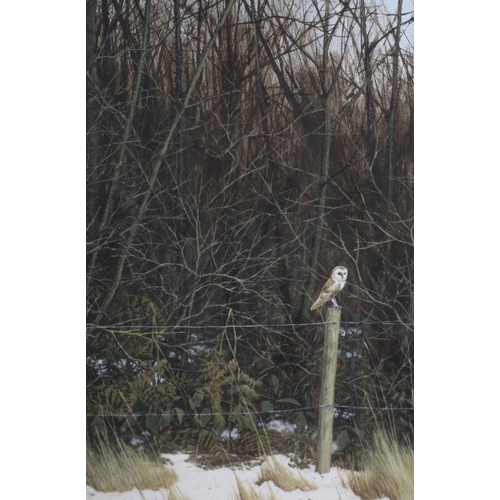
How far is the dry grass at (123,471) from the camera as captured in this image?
432cm

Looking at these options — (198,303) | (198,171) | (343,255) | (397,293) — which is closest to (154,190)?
(198,171)

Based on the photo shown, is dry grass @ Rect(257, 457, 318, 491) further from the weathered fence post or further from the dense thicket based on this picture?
the dense thicket

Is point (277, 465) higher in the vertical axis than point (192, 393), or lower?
lower

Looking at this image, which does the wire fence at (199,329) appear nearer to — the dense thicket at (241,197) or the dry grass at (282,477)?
the dense thicket at (241,197)

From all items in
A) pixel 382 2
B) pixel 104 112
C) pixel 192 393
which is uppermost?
pixel 382 2

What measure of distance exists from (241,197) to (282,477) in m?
1.51

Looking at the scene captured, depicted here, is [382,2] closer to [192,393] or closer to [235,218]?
[235,218]

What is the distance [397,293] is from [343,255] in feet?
1.18

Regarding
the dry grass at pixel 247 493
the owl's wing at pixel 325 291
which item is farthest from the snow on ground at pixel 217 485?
the owl's wing at pixel 325 291

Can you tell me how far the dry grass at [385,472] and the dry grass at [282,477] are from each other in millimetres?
213

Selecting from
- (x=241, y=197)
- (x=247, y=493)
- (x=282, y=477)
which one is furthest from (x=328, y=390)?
(x=241, y=197)

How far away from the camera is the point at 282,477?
14.3 ft

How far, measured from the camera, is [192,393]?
4.36 metres

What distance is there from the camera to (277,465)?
4.36 meters
